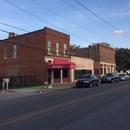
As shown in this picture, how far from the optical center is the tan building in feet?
166

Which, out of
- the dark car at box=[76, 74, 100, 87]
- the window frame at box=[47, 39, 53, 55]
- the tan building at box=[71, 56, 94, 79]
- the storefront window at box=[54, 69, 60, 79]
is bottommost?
the dark car at box=[76, 74, 100, 87]

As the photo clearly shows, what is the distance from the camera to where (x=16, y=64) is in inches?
1836

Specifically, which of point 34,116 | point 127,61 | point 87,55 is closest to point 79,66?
point 87,55

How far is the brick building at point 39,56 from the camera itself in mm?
42312

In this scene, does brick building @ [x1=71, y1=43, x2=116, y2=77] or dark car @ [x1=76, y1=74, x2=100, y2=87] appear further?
brick building @ [x1=71, y1=43, x2=116, y2=77]

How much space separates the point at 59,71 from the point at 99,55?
79.6ft

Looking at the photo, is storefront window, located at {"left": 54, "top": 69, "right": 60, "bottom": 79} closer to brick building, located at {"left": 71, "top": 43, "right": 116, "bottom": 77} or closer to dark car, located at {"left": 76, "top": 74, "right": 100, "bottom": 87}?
dark car, located at {"left": 76, "top": 74, "right": 100, "bottom": 87}

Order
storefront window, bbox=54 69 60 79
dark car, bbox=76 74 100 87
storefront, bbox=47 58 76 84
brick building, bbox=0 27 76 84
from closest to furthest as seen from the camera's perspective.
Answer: dark car, bbox=76 74 100 87 → storefront, bbox=47 58 76 84 → brick building, bbox=0 27 76 84 → storefront window, bbox=54 69 60 79

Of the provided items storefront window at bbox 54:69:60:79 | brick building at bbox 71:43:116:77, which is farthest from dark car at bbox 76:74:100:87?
brick building at bbox 71:43:116:77

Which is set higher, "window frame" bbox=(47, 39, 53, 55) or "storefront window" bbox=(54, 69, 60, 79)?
"window frame" bbox=(47, 39, 53, 55)

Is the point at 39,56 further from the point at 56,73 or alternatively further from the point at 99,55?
the point at 99,55

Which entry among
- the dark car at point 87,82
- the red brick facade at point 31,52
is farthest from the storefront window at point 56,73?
the dark car at point 87,82

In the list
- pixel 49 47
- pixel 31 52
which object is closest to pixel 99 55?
pixel 49 47

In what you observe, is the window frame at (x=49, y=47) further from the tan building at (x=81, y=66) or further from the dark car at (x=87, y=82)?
the dark car at (x=87, y=82)
